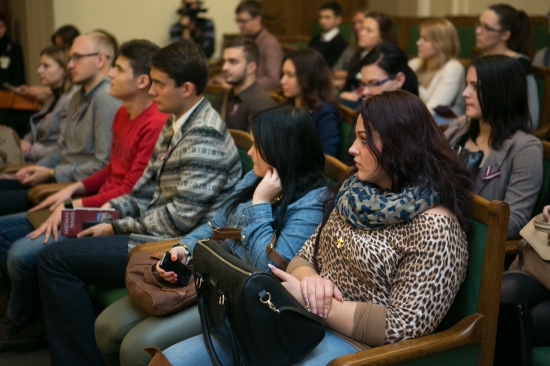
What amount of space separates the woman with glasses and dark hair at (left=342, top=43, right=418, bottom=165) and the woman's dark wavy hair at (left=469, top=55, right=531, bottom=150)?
658 millimetres

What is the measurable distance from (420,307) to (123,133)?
5.84 ft

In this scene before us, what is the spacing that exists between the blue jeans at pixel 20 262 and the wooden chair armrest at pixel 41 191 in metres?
0.12

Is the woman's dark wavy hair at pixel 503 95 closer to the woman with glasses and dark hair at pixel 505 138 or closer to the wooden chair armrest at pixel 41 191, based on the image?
the woman with glasses and dark hair at pixel 505 138

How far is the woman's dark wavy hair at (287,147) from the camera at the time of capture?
6.43ft

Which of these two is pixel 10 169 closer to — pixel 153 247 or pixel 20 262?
pixel 20 262

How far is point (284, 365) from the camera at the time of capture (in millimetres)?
1474

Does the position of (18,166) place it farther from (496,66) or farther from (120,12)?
(120,12)

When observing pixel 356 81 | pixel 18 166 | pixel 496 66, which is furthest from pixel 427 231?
pixel 356 81

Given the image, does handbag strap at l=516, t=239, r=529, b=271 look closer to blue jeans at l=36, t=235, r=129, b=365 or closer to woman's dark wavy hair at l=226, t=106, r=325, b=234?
woman's dark wavy hair at l=226, t=106, r=325, b=234

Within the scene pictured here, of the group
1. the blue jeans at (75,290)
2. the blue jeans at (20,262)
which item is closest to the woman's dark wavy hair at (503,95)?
the blue jeans at (75,290)

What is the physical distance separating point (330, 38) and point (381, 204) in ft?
15.5

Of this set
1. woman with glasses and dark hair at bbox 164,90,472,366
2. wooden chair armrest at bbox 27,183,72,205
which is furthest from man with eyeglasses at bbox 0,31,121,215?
woman with glasses and dark hair at bbox 164,90,472,366

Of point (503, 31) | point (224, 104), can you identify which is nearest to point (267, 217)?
point (224, 104)

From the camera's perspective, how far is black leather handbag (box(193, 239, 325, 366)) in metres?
1.42
